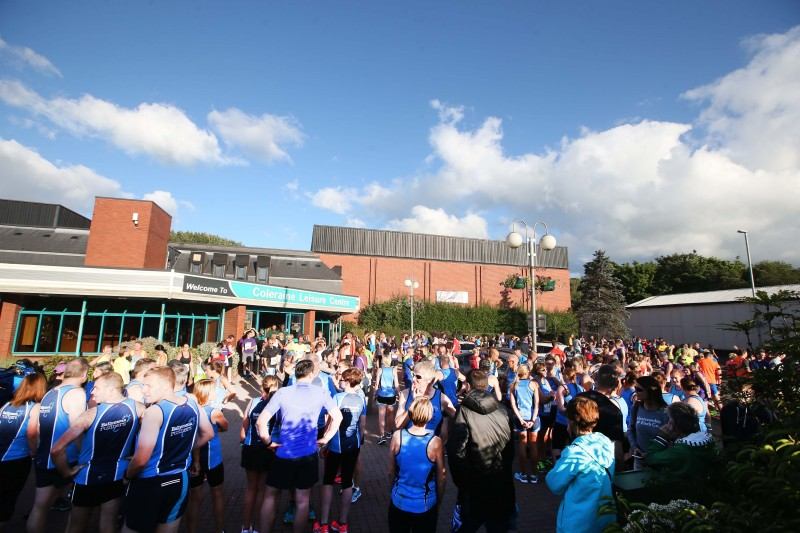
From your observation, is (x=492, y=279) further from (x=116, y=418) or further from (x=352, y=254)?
(x=116, y=418)

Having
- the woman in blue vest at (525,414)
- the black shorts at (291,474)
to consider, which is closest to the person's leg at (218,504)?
the black shorts at (291,474)

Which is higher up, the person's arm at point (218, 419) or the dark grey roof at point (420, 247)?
the dark grey roof at point (420, 247)

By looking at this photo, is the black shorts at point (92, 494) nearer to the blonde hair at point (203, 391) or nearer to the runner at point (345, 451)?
the blonde hair at point (203, 391)

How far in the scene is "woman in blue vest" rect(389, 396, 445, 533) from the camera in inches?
123

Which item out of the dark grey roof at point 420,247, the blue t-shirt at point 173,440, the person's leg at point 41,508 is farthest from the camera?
the dark grey roof at point 420,247

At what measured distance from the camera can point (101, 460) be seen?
3447mm

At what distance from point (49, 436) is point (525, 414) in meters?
5.99

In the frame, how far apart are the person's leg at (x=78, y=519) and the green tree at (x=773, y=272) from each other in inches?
2341

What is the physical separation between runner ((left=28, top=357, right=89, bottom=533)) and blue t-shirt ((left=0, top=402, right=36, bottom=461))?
0.06 metres

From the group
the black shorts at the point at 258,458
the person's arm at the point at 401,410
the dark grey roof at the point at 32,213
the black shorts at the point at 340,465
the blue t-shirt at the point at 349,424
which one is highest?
the dark grey roof at the point at 32,213

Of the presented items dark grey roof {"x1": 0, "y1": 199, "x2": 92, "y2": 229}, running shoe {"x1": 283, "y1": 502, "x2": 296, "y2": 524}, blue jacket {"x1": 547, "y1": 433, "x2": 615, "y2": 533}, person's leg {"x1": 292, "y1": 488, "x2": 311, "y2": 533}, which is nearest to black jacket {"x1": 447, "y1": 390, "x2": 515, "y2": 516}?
blue jacket {"x1": 547, "y1": 433, "x2": 615, "y2": 533}

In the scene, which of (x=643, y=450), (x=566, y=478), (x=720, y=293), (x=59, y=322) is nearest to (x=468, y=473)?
(x=566, y=478)

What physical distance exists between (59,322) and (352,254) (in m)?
26.5

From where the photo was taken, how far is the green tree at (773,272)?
1769 inches
